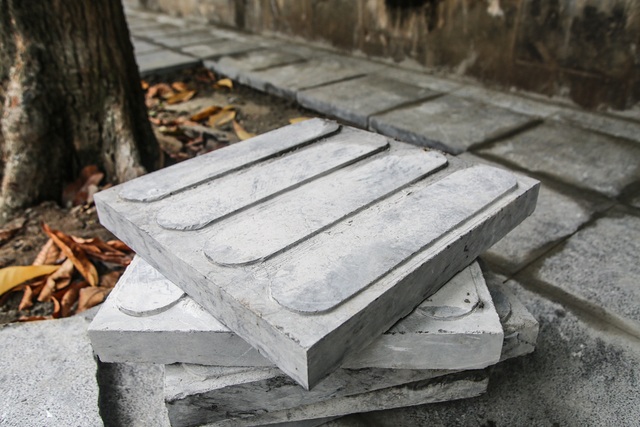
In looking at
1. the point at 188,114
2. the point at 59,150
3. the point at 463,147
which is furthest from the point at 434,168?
the point at 188,114

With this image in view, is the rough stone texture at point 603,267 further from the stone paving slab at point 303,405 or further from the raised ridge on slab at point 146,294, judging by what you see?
the raised ridge on slab at point 146,294

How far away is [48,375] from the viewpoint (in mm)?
1247

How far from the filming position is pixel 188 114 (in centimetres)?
313

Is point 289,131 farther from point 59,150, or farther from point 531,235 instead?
point 59,150

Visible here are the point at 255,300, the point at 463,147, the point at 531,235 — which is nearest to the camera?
the point at 255,300

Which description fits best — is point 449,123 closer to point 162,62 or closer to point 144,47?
point 162,62

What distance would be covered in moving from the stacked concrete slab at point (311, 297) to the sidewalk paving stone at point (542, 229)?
406 mm

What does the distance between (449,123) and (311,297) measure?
1947 millimetres

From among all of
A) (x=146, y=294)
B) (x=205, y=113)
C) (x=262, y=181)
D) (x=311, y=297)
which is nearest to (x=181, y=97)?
(x=205, y=113)

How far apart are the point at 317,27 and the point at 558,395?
11.5 feet

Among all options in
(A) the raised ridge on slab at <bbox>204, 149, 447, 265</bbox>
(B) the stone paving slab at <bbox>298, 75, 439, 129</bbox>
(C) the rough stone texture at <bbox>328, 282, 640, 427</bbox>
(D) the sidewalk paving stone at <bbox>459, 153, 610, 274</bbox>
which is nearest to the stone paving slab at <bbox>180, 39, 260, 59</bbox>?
(B) the stone paving slab at <bbox>298, 75, 439, 129</bbox>

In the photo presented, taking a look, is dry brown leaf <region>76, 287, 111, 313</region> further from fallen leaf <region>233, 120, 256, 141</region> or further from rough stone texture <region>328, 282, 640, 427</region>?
fallen leaf <region>233, 120, 256, 141</region>

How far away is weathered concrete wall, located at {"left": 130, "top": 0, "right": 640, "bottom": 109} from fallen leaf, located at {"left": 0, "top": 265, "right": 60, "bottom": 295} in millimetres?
2498

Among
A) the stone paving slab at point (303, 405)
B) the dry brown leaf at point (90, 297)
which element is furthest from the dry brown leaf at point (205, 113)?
the stone paving slab at point (303, 405)
